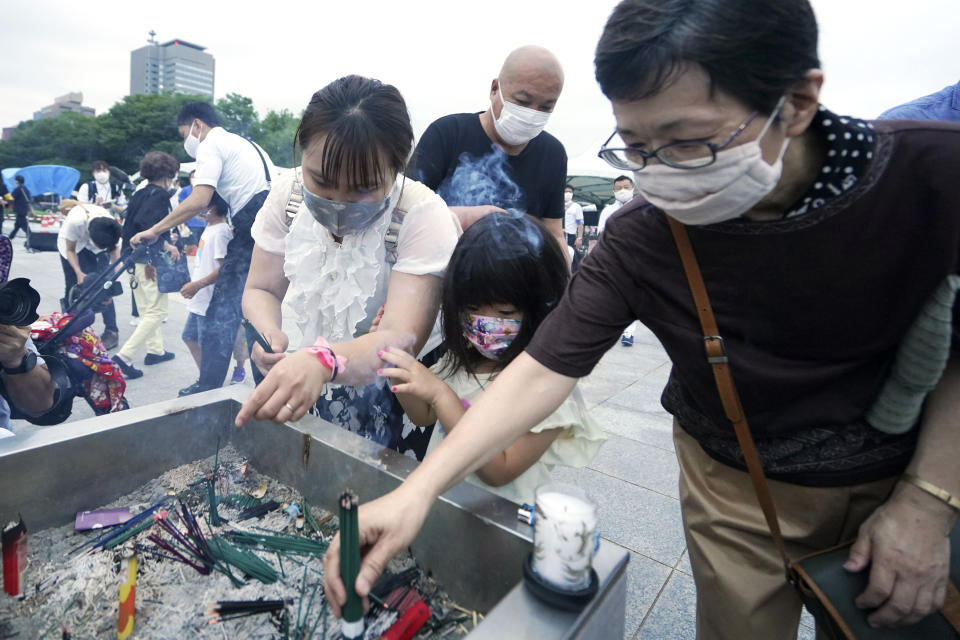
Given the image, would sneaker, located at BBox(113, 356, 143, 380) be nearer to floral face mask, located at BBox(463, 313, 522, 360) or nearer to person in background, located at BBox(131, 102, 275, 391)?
person in background, located at BBox(131, 102, 275, 391)

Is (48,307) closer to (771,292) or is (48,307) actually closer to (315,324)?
(315,324)

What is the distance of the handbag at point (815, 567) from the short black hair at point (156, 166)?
4.39 meters

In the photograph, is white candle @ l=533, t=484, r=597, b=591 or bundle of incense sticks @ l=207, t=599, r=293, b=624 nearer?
white candle @ l=533, t=484, r=597, b=591

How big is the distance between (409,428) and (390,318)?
0.62 m

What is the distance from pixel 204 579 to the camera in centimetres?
148

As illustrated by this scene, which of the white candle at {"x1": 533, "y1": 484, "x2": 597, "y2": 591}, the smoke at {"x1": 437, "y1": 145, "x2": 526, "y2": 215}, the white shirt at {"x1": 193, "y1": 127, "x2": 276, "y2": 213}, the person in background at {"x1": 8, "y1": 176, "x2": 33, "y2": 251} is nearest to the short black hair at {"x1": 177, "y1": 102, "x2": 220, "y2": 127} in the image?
the white shirt at {"x1": 193, "y1": 127, "x2": 276, "y2": 213}

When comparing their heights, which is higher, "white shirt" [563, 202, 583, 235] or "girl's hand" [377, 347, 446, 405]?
"white shirt" [563, 202, 583, 235]

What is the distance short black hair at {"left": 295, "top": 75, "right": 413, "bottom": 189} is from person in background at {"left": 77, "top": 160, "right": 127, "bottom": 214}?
412 cm

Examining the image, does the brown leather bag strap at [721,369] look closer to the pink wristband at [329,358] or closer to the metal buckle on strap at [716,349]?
the metal buckle on strap at [716,349]

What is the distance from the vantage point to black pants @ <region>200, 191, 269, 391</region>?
358cm

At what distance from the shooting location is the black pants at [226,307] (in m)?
3.58

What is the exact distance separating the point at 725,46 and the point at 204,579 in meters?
1.80

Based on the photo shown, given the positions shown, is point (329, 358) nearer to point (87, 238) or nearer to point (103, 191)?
point (87, 238)

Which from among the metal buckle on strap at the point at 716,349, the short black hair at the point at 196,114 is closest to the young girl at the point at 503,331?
the metal buckle on strap at the point at 716,349
